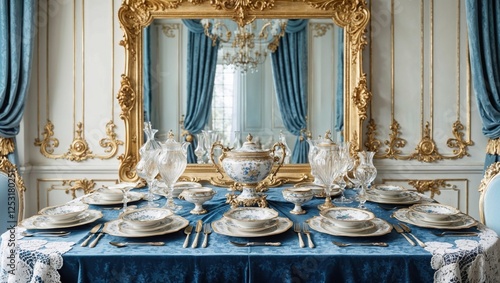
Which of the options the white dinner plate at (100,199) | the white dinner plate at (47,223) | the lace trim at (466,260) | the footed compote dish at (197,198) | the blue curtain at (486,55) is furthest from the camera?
the blue curtain at (486,55)

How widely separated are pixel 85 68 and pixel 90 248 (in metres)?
1.97

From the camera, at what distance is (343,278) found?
1.29 metres

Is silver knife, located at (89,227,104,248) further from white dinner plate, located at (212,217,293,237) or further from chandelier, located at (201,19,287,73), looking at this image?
chandelier, located at (201,19,287,73)

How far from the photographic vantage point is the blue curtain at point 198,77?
2.85m

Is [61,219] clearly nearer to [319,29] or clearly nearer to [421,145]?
[319,29]

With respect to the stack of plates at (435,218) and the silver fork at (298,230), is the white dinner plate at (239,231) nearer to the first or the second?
the silver fork at (298,230)

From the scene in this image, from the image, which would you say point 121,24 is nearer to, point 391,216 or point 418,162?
point 391,216

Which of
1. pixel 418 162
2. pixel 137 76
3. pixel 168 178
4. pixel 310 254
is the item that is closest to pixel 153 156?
pixel 168 178

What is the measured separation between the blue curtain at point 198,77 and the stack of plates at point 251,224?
135cm

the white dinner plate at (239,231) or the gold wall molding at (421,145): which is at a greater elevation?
the gold wall molding at (421,145)

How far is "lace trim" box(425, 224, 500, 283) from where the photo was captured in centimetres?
126

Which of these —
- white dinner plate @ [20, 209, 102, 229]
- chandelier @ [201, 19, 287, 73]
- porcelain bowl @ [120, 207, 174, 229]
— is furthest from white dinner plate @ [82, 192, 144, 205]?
chandelier @ [201, 19, 287, 73]

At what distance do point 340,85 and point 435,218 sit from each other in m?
1.51

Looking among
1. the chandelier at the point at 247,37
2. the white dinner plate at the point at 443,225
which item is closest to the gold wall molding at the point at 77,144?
the chandelier at the point at 247,37
